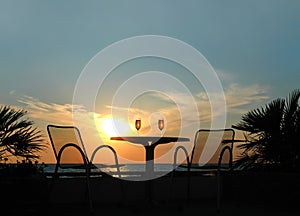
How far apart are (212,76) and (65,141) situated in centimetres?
514

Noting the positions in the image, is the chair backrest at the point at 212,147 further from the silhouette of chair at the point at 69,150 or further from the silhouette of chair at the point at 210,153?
the silhouette of chair at the point at 69,150

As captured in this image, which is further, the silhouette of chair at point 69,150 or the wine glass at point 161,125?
the wine glass at point 161,125

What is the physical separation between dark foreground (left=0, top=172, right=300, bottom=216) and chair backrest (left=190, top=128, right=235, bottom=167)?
1.43ft

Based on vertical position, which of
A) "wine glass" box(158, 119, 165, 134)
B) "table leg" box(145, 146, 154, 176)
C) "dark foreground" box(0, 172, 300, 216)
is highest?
"wine glass" box(158, 119, 165, 134)

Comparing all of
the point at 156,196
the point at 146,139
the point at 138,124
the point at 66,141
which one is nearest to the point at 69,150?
the point at 66,141

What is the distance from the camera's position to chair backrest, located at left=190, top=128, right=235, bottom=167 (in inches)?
158

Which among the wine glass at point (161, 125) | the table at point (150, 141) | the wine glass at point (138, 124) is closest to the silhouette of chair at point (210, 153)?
the table at point (150, 141)

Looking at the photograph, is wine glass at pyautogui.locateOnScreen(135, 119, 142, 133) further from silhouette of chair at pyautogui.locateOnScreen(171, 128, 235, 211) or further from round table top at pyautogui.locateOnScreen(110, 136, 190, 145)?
silhouette of chair at pyautogui.locateOnScreen(171, 128, 235, 211)

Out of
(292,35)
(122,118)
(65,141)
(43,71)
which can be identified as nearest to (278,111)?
(122,118)

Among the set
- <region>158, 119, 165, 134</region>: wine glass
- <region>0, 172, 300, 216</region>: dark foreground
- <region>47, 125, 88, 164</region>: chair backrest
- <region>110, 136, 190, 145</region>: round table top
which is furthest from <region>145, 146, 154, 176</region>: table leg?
<region>47, 125, 88, 164</region>: chair backrest

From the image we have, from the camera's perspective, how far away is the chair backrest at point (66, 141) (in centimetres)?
372

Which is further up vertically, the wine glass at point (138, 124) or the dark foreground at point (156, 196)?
the wine glass at point (138, 124)

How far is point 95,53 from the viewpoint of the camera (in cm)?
788

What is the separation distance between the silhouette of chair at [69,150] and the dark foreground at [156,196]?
0.95 feet
